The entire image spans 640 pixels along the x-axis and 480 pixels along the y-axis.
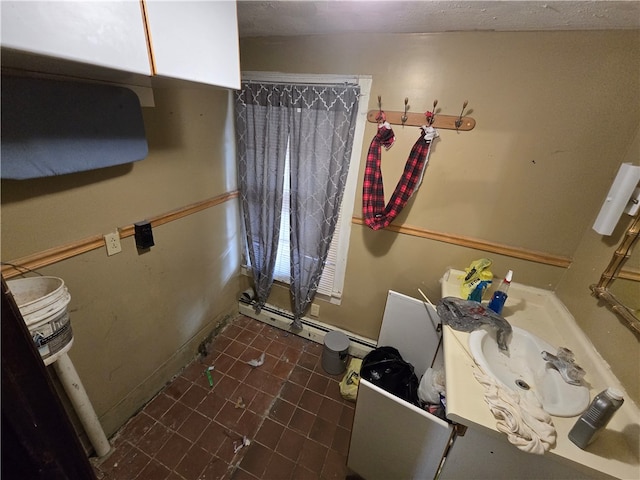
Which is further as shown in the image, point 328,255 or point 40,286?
point 328,255

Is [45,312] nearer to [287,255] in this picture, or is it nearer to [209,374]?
[209,374]

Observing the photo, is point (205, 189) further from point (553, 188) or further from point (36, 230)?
point (553, 188)

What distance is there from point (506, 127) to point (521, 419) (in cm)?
128

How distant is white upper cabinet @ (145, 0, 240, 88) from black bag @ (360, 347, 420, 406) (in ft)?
5.50

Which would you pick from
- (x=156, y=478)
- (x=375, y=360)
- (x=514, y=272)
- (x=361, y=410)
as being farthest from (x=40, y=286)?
(x=514, y=272)

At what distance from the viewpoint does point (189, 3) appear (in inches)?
34.0

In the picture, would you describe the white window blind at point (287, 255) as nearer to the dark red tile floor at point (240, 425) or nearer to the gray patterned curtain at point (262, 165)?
the gray patterned curtain at point (262, 165)

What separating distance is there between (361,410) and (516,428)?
0.56 m

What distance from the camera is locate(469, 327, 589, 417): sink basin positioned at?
92 cm

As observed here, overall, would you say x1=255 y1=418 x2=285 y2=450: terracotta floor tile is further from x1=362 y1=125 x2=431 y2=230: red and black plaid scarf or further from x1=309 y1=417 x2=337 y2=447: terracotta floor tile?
x1=362 y1=125 x2=431 y2=230: red and black plaid scarf

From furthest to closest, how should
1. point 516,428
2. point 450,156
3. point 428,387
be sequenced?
1. point 450,156
2. point 428,387
3. point 516,428

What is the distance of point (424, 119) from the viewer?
1.44 m

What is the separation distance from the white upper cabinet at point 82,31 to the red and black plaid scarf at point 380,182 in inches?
45.3

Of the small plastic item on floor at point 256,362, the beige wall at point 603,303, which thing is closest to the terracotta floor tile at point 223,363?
the small plastic item on floor at point 256,362
